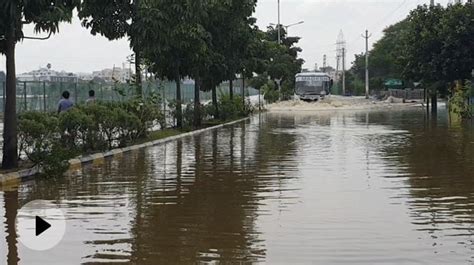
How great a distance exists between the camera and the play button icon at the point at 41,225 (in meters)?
9.10

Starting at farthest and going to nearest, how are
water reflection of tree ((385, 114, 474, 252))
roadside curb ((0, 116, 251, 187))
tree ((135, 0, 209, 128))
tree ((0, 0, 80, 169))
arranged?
tree ((135, 0, 209, 128)), tree ((0, 0, 80, 169)), roadside curb ((0, 116, 251, 187)), water reflection of tree ((385, 114, 474, 252))

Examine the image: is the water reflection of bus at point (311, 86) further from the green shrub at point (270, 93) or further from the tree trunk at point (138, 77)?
the tree trunk at point (138, 77)

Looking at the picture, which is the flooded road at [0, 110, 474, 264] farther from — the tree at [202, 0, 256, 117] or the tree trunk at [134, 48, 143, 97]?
the tree at [202, 0, 256, 117]

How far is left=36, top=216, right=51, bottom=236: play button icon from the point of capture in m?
9.10

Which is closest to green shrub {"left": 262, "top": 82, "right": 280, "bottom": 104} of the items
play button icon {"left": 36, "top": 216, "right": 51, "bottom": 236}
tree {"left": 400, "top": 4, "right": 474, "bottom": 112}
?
tree {"left": 400, "top": 4, "right": 474, "bottom": 112}

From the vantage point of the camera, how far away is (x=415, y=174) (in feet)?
48.0

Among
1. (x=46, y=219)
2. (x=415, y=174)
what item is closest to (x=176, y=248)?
(x=46, y=219)

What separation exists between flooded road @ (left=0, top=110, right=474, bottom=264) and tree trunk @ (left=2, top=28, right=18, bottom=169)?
1.18 m

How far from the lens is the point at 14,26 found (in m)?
14.1

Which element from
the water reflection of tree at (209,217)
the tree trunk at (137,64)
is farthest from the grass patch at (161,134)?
the water reflection of tree at (209,217)

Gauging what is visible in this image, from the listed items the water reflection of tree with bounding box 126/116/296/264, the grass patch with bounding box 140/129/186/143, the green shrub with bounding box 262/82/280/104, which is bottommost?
the water reflection of tree with bounding box 126/116/296/264

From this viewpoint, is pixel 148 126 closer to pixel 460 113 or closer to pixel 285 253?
pixel 285 253

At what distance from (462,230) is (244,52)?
28.1 metres

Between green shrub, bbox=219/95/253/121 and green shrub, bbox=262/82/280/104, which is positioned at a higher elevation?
green shrub, bbox=262/82/280/104
